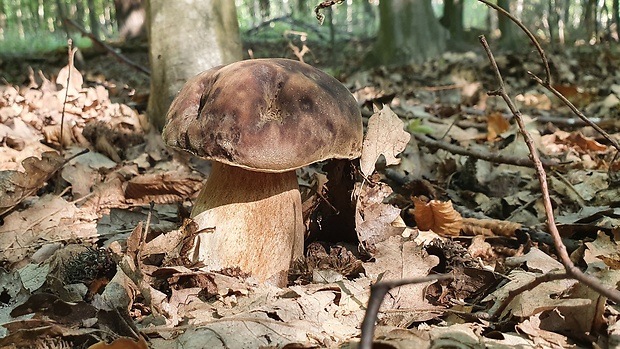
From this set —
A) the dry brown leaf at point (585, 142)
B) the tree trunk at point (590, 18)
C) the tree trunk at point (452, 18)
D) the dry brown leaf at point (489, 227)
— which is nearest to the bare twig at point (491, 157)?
the dry brown leaf at point (489, 227)

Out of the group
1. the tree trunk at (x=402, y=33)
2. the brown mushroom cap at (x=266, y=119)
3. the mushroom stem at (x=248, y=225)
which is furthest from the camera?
the tree trunk at (x=402, y=33)

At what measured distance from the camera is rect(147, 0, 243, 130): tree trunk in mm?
3875

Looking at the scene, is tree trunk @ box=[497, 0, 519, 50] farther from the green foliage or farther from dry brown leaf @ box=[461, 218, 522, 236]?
dry brown leaf @ box=[461, 218, 522, 236]

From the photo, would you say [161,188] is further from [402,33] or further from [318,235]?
[402,33]

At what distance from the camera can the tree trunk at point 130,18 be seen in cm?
1346

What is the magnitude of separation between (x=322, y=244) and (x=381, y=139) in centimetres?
59

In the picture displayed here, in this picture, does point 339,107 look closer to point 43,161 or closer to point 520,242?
point 520,242

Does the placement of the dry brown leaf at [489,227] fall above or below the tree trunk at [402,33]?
below

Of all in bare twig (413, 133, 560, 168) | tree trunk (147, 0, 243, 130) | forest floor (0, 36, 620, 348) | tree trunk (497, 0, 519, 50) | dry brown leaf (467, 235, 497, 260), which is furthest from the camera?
tree trunk (497, 0, 519, 50)

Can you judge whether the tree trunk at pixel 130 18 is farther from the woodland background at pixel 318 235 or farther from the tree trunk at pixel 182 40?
the tree trunk at pixel 182 40

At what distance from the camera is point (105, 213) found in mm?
2922

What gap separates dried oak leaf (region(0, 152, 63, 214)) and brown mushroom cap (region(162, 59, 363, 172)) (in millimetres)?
A: 1027

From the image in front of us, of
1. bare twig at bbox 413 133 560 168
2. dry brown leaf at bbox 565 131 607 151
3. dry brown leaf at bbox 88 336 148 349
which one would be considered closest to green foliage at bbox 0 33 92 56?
bare twig at bbox 413 133 560 168

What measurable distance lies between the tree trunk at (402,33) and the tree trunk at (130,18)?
6907mm
